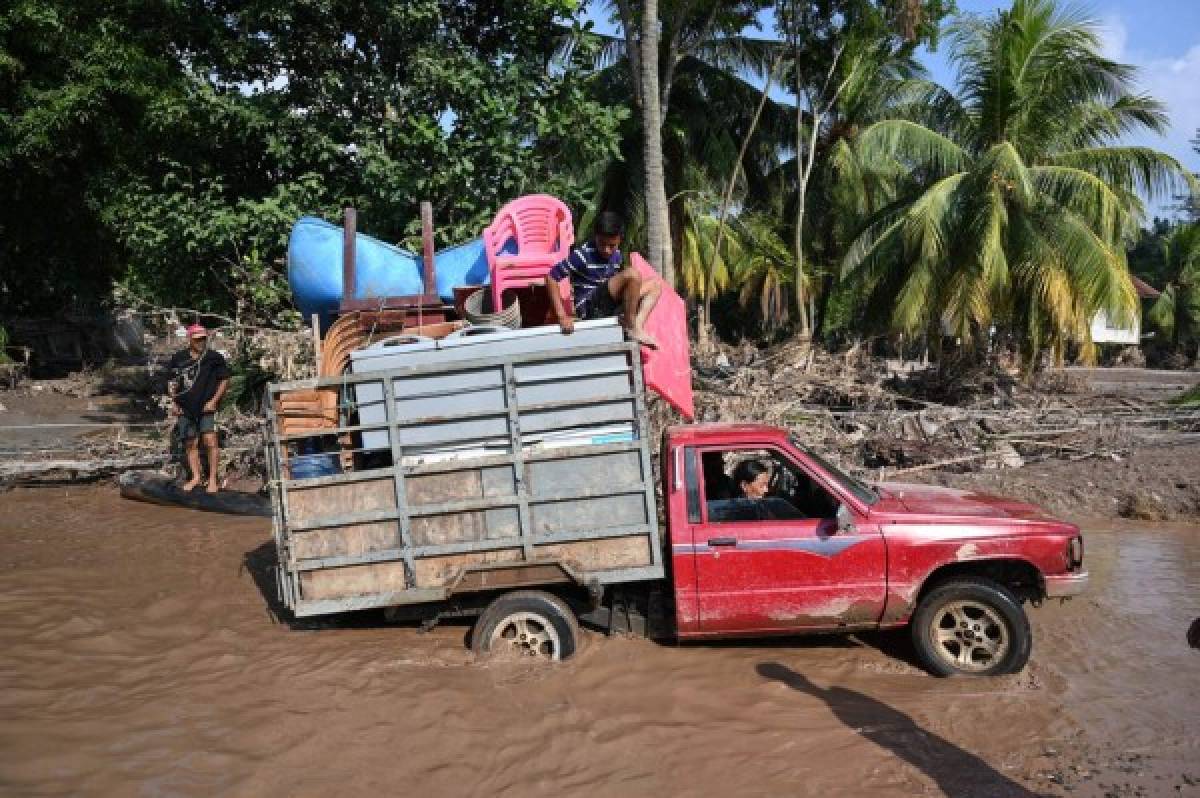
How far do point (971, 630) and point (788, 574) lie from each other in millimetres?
1124

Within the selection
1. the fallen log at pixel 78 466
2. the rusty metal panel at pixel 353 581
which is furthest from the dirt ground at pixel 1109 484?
the fallen log at pixel 78 466

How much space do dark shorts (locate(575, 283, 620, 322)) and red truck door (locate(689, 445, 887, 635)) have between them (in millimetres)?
1826

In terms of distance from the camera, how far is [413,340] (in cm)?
543

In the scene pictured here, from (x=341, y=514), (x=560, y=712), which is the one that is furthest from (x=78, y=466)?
(x=560, y=712)

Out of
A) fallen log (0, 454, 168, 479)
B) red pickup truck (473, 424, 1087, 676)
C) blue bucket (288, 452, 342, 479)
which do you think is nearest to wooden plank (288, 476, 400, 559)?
blue bucket (288, 452, 342, 479)

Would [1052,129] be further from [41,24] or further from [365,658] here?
[41,24]

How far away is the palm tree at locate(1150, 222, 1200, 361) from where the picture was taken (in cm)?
3400

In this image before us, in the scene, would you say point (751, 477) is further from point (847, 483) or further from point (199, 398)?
point (199, 398)

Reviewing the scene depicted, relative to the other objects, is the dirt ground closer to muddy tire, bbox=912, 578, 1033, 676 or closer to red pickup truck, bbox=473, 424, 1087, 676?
red pickup truck, bbox=473, 424, 1087, 676

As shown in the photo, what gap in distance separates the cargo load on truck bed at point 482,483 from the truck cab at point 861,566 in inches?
12.1

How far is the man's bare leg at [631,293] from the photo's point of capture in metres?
5.78

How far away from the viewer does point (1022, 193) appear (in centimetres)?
1362

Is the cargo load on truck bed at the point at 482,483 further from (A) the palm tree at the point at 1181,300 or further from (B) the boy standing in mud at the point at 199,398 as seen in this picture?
(A) the palm tree at the point at 1181,300

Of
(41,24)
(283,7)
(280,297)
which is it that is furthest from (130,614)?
(41,24)
